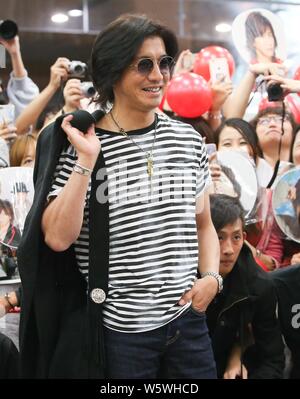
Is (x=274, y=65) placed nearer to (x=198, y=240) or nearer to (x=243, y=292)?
(x=243, y=292)

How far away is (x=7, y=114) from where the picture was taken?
2.10 m

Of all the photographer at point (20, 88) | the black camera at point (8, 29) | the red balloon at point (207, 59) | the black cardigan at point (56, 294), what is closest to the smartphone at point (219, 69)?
the red balloon at point (207, 59)

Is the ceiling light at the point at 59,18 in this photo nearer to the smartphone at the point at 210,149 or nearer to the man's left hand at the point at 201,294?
the smartphone at the point at 210,149

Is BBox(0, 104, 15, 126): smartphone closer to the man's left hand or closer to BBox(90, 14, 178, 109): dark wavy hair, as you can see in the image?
BBox(90, 14, 178, 109): dark wavy hair

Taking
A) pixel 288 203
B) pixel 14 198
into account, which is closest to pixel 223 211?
pixel 288 203

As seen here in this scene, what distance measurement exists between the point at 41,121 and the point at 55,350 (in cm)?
119

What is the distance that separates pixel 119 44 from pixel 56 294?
1.58ft

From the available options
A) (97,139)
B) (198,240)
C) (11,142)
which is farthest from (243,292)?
(11,142)

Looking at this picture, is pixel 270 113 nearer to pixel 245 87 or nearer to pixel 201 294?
pixel 245 87

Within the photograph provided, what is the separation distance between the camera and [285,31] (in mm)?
2359

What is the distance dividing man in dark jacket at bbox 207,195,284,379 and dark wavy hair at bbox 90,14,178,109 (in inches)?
24.5

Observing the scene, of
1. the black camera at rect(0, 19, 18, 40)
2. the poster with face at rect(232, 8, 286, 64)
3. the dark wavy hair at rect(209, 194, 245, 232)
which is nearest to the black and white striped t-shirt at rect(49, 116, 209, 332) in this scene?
the dark wavy hair at rect(209, 194, 245, 232)

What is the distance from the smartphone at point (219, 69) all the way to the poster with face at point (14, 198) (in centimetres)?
88

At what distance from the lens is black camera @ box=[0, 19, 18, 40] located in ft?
6.76
